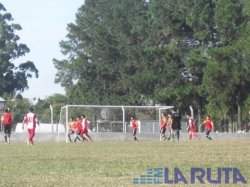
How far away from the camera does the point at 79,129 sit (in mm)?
47875

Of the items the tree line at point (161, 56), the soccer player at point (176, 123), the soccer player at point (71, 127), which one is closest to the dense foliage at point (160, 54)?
the tree line at point (161, 56)

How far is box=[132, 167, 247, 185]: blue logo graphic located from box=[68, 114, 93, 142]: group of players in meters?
33.6

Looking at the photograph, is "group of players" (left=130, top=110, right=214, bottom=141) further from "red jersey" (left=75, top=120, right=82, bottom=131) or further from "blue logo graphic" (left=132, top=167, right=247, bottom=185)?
"blue logo graphic" (left=132, top=167, right=247, bottom=185)

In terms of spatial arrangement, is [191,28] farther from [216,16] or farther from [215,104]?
[215,104]

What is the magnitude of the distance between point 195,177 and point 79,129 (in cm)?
3585

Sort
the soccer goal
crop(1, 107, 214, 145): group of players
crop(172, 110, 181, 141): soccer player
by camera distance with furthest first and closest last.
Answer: the soccer goal < crop(172, 110, 181, 141): soccer player < crop(1, 107, 214, 145): group of players

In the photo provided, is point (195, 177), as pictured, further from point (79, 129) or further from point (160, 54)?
point (160, 54)

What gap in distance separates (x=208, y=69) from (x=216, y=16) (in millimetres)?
6478

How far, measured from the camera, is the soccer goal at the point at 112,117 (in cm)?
5400

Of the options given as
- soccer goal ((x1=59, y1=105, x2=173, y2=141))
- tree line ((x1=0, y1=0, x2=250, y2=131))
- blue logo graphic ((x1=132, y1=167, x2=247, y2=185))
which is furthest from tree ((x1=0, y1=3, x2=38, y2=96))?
blue logo graphic ((x1=132, y1=167, x2=247, y2=185))

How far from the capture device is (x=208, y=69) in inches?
2542

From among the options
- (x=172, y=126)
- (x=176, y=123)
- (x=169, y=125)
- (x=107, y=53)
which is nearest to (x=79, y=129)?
(x=169, y=125)

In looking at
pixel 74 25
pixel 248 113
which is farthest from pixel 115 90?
pixel 248 113

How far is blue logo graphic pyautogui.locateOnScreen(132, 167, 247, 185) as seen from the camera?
38.2 feet
